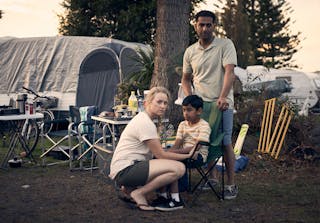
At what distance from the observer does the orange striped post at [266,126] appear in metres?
7.56

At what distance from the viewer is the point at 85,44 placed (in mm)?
13781

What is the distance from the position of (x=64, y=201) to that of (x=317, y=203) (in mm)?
2585

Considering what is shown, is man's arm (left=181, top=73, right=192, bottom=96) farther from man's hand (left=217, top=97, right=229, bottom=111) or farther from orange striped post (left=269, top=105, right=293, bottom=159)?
orange striped post (left=269, top=105, right=293, bottom=159)

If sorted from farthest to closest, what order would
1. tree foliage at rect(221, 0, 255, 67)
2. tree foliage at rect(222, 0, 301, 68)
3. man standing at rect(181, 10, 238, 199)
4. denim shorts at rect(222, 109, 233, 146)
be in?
tree foliage at rect(222, 0, 301, 68) → tree foliage at rect(221, 0, 255, 67) → denim shorts at rect(222, 109, 233, 146) → man standing at rect(181, 10, 238, 199)

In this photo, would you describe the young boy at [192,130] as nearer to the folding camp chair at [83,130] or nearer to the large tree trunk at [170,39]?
the folding camp chair at [83,130]

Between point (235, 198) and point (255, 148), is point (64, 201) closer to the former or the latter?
point (235, 198)

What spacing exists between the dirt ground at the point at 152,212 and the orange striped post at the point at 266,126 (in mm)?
467

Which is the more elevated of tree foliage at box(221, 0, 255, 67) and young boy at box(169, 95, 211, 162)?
tree foliage at box(221, 0, 255, 67)

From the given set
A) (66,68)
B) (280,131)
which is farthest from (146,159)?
(66,68)

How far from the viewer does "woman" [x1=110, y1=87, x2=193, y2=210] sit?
15.3 feet

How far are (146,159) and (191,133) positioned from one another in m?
0.58

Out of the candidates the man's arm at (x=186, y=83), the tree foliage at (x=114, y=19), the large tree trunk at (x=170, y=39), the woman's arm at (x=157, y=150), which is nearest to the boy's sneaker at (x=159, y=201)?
the woman's arm at (x=157, y=150)

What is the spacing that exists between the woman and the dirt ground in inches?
10.8

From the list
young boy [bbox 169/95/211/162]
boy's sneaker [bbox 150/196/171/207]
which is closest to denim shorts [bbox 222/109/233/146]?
young boy [bbox 169/95/211/162]
